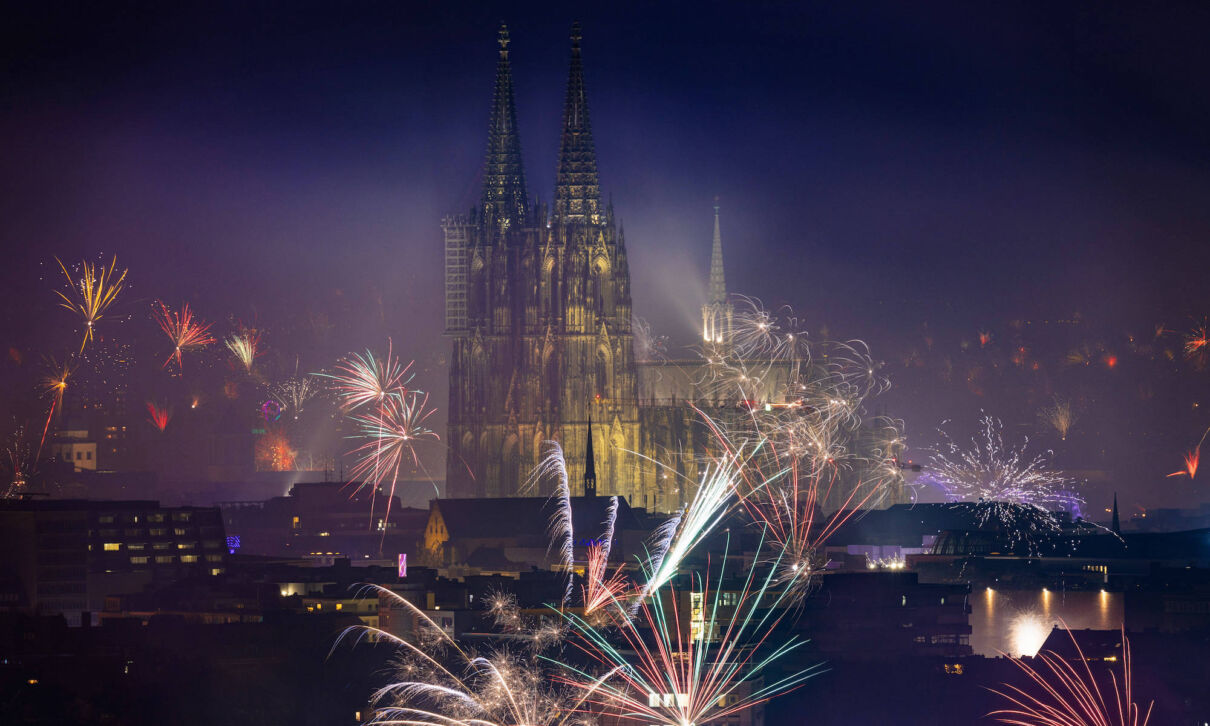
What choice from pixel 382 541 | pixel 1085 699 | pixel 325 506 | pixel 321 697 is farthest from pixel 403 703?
pixel 325 506

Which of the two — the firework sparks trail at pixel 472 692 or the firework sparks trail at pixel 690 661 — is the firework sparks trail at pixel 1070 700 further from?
the firework sparks trail at pixel 472 692

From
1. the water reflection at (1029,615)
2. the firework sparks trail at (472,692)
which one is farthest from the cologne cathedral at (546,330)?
the firework sparks trail at (472,692)

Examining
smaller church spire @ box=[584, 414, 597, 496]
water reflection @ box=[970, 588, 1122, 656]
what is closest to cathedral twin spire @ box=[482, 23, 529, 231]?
smaller church spire @ box=[584, 414, 597, 496]

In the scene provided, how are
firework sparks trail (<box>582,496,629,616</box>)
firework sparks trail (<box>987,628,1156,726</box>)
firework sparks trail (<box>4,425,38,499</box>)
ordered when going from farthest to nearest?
firework sparks trail (<box>4,425,38,499</box>) < firework sparks trail (<box>582,496,629,616</box>) < firework sparks trail (<box>987,628,1156,726</box>)

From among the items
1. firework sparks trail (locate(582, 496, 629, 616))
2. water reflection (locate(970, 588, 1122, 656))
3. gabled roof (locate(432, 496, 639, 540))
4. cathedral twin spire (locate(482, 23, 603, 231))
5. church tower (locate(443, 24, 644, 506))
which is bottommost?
water reflection (locate(970, 588, 1122, 656))

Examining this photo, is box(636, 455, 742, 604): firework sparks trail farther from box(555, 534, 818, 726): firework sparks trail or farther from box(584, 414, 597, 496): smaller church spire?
box(584, 414, 597, 496): smaller church spire

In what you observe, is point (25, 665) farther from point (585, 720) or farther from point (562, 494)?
point (562, 494)

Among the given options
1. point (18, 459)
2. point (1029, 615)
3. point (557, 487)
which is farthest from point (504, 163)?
point (1029, 615)
